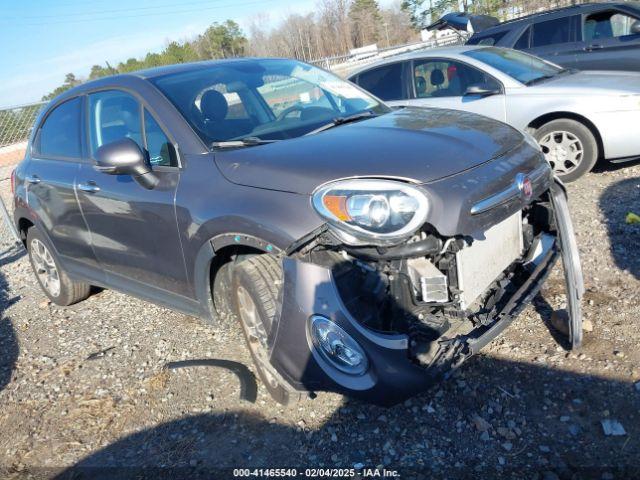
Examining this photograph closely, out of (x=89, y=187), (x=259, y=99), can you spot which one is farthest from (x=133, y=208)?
(x=259, y=99)

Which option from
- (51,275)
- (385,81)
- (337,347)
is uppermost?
(385,81)

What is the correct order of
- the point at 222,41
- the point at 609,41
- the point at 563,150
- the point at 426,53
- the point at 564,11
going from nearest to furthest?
the point at 563,150, the point at 426,53, the point at 609,41, the point at 564,11, the point at 222,41

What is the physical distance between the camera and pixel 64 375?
3711 mm

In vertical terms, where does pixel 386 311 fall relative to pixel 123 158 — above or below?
below

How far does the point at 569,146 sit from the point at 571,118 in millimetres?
295

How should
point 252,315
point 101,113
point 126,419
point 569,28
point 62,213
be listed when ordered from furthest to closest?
point 569,28 → point 62,213 → point 101,113 → point 126,419 → point 252,315

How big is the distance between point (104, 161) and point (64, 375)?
1749mm

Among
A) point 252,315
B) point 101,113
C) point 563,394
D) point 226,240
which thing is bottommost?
point 563,394

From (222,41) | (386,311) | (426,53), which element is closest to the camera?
(386,311)

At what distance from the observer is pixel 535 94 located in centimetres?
570

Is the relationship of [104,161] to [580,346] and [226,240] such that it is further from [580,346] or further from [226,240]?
[580,346]

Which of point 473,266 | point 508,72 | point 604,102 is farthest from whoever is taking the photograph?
point 508,72

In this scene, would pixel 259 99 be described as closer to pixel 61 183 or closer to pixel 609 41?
pixel 61 183

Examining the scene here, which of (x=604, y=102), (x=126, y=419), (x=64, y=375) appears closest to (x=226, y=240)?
(x=126, y=419)
